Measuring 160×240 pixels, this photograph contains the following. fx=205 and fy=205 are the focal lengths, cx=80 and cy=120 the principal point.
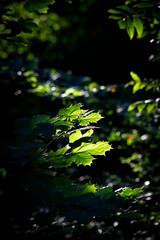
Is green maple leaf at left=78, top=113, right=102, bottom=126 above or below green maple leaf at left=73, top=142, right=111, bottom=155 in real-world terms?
above

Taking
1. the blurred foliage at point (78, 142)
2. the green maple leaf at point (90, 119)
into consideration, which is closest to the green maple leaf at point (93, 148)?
the blurred foliage at point (78, 142)

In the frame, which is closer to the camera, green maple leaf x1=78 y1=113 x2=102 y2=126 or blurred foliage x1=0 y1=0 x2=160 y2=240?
blurred foliage x1=0 y1=0 x2=160 y2=240

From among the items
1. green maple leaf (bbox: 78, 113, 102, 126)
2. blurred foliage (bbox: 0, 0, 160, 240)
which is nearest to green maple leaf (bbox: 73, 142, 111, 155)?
blurred foliage (bbox: 0, 0, 160, 240)

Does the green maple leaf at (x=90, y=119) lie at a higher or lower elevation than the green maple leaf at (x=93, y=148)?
higher

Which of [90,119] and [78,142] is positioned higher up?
[90,119]

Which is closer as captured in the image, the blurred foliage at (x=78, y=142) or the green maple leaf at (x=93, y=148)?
the blurred foliage at (x=78, y=142)

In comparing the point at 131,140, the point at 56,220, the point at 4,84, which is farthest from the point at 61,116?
the point at 131,140

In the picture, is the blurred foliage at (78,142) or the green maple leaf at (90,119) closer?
the blurred foliage at (78,142)

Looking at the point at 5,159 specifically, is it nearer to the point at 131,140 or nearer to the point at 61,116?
the point at 61,116

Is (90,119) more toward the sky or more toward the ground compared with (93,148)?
more toward the sky

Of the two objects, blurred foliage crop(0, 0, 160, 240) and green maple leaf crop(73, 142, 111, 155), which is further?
green maple leaf crop(73, 142, 111, 155)

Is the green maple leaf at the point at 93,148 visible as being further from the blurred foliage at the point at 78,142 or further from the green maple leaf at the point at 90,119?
the green maple leaf at the point at 90,119

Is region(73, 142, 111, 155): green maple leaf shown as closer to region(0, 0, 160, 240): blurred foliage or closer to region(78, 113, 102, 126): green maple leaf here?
region(0, 0, 160, 240): blurred foliage

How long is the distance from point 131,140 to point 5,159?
3930 millimetres
